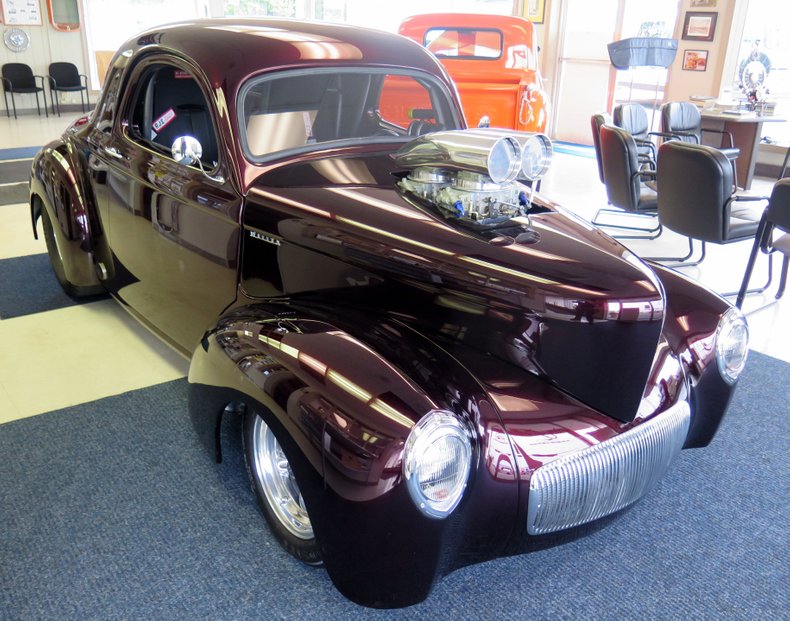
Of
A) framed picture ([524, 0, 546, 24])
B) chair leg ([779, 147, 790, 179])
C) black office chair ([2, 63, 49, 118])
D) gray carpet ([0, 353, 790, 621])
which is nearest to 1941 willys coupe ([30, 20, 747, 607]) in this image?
gray carpet ([0, 353, 790, 621])

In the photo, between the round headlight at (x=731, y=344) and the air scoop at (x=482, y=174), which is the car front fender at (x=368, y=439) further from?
the round headlight at (x=731, y=344)

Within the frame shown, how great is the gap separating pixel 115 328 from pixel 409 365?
230 centimetres

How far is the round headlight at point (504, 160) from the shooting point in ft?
6.71

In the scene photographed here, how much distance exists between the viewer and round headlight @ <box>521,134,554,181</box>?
6.93ft

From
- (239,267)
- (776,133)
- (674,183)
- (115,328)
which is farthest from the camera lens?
(776,133)

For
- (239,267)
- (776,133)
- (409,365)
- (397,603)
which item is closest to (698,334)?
(409,365)

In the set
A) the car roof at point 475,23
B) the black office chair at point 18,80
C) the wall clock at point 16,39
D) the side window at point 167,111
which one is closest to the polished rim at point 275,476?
the side window at point 167,111

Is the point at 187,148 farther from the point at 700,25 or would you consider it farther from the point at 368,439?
the point at 700,25

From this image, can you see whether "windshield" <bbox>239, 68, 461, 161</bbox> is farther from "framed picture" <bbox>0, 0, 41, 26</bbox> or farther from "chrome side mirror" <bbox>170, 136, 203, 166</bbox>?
"framed picture" <bbox>0, 0, 41, 26</bbox>

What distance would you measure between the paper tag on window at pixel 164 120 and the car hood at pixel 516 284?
95 cm

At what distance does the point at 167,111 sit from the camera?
2.95 metres

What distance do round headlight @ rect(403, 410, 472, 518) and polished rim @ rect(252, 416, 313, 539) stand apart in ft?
1.93

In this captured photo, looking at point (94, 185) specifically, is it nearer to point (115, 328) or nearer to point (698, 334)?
point (115, 328)

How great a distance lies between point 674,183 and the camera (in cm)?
439
